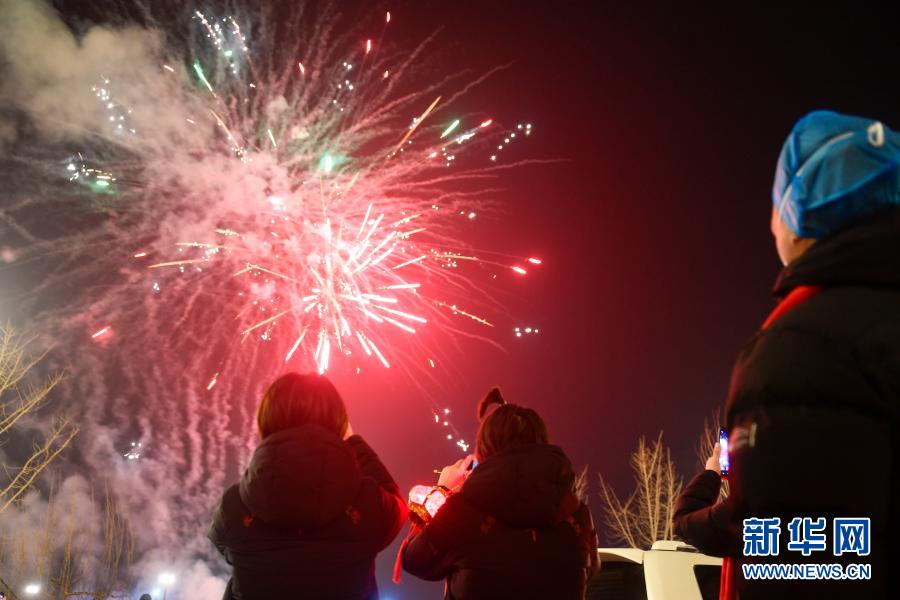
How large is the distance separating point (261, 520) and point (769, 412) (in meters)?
2.87

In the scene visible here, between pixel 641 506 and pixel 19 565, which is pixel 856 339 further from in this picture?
pixel 641 506

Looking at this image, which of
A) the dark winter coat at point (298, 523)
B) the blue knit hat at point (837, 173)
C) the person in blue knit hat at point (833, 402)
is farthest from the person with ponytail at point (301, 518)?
the blue knit hat at point (837, 173)

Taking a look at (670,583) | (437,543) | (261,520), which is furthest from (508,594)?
(670,583)

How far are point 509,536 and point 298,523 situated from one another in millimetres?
1187

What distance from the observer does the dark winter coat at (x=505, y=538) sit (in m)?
3.56

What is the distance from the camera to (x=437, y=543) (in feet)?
11.8

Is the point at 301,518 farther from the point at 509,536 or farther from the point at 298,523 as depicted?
the point at 509,536

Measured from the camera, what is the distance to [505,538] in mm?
3615

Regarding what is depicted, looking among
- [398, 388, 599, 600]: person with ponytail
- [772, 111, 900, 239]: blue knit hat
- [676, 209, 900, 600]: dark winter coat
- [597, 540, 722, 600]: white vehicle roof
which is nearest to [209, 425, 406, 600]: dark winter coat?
[398, 388, 599, 600]: person with ponytail

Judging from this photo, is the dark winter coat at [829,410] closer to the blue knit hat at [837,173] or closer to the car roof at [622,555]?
the blue knit hat at [837,173]

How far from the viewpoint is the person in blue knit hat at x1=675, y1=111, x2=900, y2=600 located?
1.29m

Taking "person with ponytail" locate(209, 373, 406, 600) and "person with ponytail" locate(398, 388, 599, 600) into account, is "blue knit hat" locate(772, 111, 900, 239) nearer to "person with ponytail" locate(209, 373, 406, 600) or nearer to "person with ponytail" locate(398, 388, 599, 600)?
"person with ponytail" locate(398, 388, 599, 600)

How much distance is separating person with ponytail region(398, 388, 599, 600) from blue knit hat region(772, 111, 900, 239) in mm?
2314

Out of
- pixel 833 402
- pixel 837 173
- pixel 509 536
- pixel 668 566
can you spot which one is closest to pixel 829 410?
pixel 833 402
